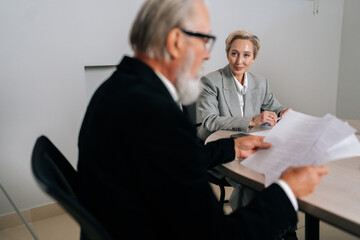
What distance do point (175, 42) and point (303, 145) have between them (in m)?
0.49

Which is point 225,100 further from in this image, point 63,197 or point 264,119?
point 63,197

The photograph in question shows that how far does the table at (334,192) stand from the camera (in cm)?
73

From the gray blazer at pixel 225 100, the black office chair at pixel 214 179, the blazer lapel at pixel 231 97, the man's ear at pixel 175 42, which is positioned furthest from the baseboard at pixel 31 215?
the man's ear at pixel 175 42

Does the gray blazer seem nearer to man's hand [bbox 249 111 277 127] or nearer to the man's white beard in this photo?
man's hand [bbox 249 111 277 127]

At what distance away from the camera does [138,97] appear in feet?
2.10

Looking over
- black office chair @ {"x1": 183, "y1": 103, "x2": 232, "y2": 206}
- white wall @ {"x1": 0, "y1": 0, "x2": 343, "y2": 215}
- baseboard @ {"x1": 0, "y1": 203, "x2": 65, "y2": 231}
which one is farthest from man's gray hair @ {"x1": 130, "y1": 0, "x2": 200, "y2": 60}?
baseboard @ {"x1": 0, "y1": 203, "x2": 65, "y2": 231}

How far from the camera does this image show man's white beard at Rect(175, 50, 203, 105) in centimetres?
77

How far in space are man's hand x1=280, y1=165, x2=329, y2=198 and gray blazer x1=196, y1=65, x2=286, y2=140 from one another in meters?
0.98

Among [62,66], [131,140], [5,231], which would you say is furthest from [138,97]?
[5,231]

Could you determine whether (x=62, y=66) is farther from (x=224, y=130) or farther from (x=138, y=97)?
(x=138, y=97)

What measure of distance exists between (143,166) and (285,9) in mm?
3100

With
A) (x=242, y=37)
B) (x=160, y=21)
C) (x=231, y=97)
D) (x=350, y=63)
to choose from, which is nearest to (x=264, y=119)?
(x=231, y=97)

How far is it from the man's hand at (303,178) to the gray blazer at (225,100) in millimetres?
985

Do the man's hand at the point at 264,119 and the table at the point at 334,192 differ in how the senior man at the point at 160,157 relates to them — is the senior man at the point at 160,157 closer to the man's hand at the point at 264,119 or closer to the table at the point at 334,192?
the table at the point at 334,192
